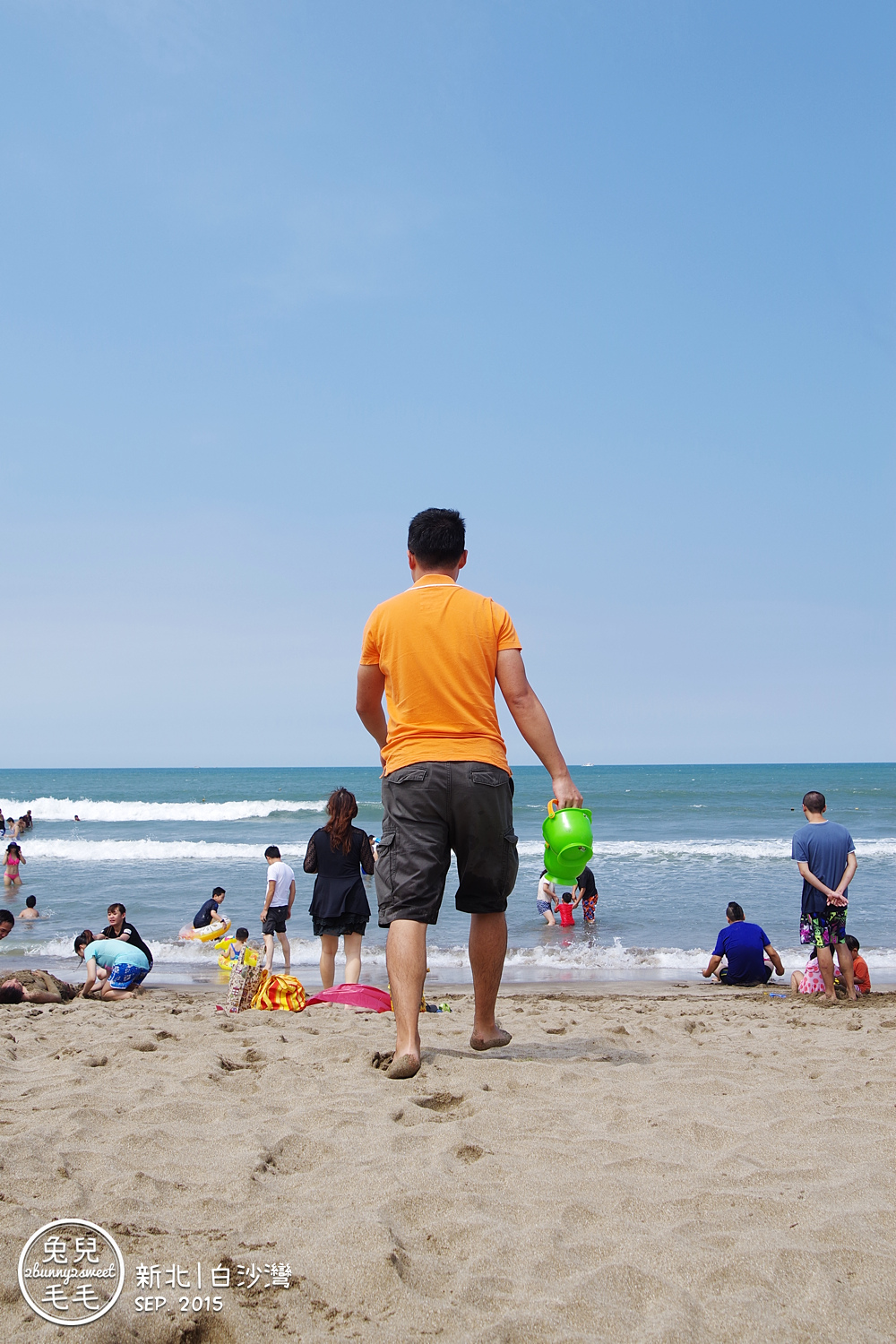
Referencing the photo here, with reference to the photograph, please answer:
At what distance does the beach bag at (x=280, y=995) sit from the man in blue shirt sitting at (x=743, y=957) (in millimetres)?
4748

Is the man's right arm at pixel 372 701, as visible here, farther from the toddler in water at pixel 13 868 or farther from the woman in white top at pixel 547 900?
the toddler in water at pixel 13 868

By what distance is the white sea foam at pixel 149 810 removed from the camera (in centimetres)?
3778

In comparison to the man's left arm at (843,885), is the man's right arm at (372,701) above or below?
above

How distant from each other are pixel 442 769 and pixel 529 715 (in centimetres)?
44

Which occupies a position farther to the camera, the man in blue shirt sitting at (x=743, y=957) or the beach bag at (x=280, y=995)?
the man in blue shirt sitting at (x=743, y=957)

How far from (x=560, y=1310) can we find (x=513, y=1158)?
765 millimetres

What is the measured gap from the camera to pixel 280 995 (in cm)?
582

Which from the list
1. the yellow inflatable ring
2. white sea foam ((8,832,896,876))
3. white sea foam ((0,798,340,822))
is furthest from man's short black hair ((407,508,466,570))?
white sea foam ((0,798,340,822))

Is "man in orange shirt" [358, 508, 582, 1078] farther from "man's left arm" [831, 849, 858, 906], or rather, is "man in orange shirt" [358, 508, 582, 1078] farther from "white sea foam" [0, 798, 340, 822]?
"white sea foam" [0, 798, 340, 822]

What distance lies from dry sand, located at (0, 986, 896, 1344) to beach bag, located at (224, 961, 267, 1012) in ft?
6.09

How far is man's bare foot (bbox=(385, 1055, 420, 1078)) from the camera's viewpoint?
3.22 metres

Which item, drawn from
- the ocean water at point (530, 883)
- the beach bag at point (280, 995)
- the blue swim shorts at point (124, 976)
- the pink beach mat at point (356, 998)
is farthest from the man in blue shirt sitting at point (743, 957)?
the blue swim shorts at point (124, 976)

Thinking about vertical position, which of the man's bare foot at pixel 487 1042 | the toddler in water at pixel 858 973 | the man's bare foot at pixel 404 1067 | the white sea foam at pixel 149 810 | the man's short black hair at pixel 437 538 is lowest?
the white sea foam at pixel 149 810

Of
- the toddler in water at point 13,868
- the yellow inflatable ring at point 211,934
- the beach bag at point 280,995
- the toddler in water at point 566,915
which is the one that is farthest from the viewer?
the toddler in water at point 13,868
